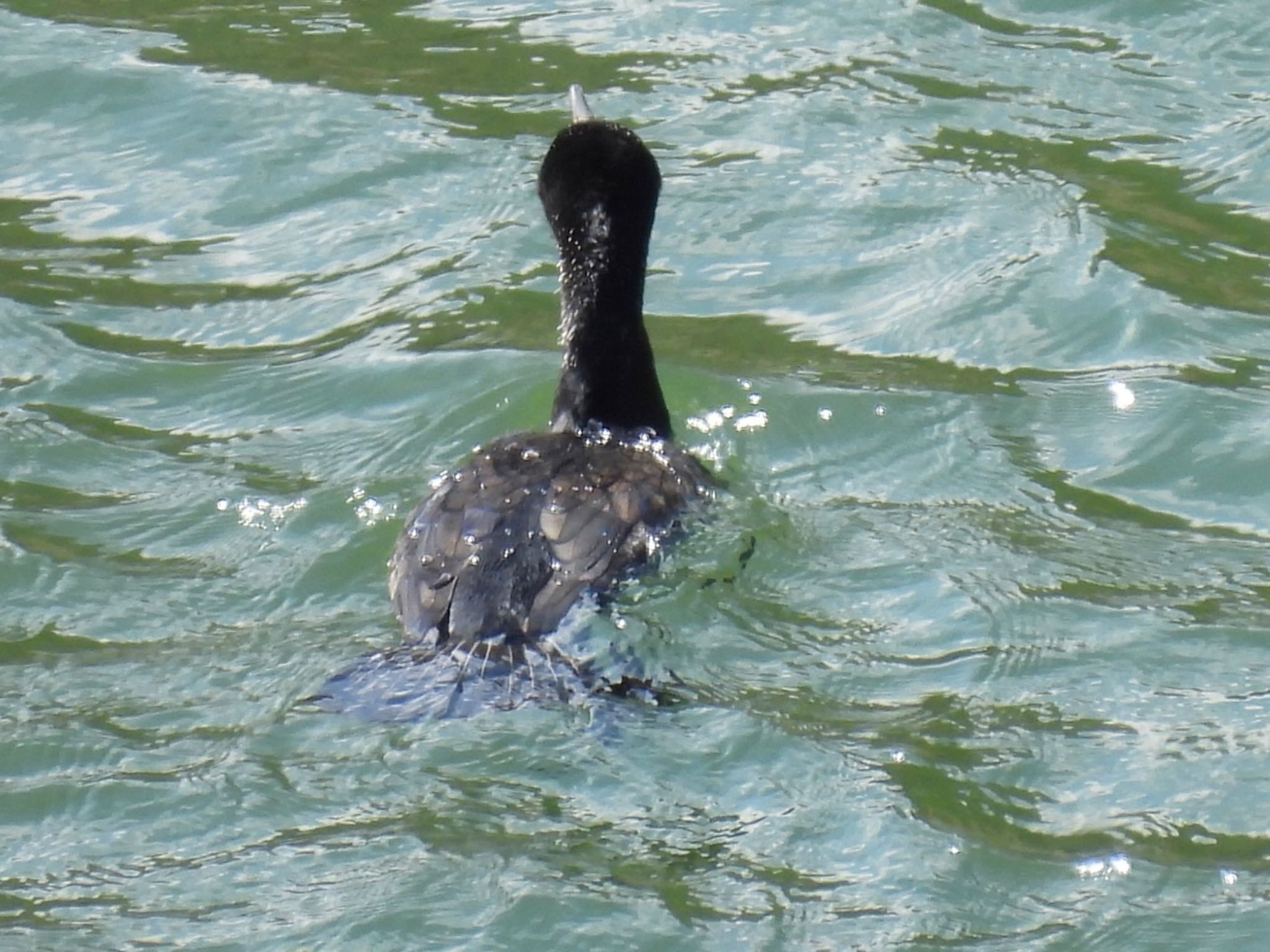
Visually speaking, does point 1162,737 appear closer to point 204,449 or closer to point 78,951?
point 78,951

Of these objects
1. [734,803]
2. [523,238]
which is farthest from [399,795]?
[523,238]

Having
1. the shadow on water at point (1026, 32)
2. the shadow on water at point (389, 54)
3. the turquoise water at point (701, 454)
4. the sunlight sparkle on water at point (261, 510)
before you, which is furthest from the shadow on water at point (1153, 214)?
the sunlight sparkle on water at point (261, 510)

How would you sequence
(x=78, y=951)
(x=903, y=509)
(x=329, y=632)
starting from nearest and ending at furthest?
1. (x=78, y=951)
2. (x=329, y=632)
3. (x=903, y=509)

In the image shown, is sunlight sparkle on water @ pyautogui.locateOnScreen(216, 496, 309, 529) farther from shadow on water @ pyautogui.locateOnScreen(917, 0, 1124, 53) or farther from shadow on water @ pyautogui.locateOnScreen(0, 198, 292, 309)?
shadow on water @ pyautogui.locateOnScreen(917, 0, 1124, 53)

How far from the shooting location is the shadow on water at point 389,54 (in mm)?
10742

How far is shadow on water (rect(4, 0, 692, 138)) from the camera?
10.7 m

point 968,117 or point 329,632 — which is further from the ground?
point 968,117

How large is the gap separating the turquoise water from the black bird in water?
0.16 m

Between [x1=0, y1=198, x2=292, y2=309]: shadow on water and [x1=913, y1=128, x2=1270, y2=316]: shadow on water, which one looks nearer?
[x1=913, y1=128, x2=1270, y2=316]: shadow on water

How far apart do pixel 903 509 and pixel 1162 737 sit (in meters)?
1.70

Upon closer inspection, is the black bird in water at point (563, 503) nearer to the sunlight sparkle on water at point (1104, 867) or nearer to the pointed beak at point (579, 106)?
the pointed beak at point (579, 106)

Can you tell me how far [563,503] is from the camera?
22.5 ft

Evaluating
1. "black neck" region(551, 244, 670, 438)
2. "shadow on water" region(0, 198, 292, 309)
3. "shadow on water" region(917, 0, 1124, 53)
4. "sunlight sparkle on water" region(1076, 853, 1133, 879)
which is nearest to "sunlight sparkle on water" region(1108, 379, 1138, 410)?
"black neck" region(551, 244, 670, 438)

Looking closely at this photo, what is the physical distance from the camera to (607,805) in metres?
5.77
